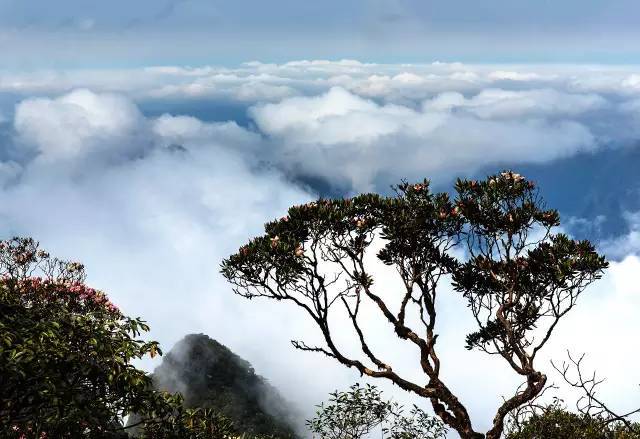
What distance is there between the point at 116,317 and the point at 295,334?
7015 inches

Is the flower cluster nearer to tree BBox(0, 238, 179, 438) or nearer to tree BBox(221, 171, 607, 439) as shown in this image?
tree BBox(221, 171, 607, 439)

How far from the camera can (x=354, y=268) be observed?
20625 millimetres

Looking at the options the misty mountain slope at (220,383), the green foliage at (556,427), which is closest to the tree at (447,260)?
the green foliage at (556,427)

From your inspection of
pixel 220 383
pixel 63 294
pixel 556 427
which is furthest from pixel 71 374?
pixel 220 383

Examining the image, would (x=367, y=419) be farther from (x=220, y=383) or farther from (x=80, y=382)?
(x=220, y=383)

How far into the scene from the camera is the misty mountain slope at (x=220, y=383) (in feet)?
159

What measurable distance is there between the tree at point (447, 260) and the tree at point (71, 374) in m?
9.44

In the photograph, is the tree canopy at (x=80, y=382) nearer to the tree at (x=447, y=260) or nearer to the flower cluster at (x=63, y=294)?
the tree at (x=447, y=260)

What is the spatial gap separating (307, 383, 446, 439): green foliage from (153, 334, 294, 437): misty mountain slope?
27382 millimetres

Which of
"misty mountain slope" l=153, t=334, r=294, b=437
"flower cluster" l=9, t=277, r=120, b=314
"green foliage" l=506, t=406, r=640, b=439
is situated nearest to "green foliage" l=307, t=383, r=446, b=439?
"green foliage" l=506, t=406, r=640, b=439

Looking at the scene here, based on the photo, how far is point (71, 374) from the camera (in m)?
9.34

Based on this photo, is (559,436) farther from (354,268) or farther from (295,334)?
(295,334)

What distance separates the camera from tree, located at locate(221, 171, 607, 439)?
60.7 feet

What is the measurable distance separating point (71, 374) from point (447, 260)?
44.6ft
